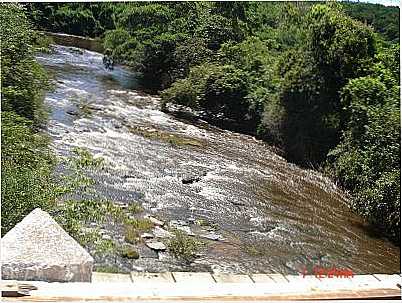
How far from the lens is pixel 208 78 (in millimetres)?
6535

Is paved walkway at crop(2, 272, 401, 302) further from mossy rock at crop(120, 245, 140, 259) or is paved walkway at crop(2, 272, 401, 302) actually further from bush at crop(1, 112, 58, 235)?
mossy rock at crop(120, 245, 140, 259)

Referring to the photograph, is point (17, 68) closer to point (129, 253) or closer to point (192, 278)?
point (129, 253)

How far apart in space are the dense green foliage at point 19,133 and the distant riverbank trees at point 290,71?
1.49ft

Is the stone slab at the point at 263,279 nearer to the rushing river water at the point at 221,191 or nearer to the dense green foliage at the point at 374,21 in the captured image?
the rushing river water at the point at 221,191

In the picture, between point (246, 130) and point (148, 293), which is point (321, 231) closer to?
point (246, 130)

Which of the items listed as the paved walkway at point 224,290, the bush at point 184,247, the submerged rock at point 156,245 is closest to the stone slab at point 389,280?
the paved walkway at point 224,290

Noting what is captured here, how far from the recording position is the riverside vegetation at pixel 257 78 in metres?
3.43

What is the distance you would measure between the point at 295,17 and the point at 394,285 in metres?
5.38

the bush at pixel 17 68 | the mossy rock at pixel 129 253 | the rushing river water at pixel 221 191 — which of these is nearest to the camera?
the bush at pixel 17 68

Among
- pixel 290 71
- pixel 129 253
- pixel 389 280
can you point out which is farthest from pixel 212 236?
pixel 290 71

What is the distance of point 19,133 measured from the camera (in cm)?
312

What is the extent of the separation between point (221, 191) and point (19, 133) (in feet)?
6.15

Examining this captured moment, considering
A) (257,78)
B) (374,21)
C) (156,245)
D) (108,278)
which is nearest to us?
(108,278)

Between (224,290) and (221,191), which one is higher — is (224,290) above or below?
above
